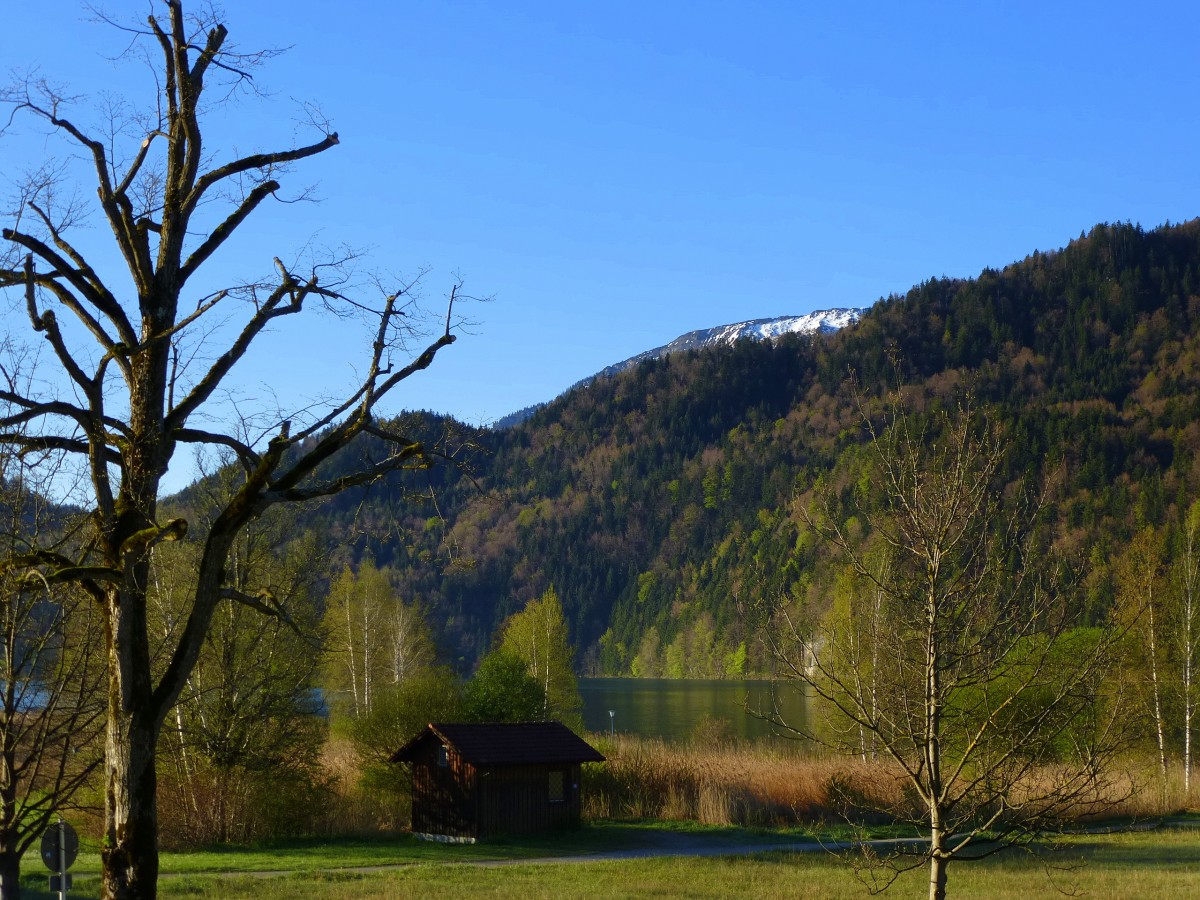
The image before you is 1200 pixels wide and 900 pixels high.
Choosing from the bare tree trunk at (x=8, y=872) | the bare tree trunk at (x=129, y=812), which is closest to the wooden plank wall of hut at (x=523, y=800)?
the bare tree trunk at (x=8, y=872)

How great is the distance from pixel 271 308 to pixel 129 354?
1.34 meters

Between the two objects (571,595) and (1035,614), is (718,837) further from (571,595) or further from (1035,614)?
(571,595)

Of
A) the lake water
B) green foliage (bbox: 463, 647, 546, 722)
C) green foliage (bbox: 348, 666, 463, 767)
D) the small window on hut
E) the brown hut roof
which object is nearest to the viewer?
the brown hut roof

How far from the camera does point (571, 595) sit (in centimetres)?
19888

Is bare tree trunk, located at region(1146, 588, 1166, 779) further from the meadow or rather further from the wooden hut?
the wooden hut

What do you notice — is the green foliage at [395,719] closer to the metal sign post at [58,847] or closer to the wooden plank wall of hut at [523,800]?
the wooden plank wall of hut at [523,800]

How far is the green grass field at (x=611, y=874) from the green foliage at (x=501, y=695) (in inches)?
325

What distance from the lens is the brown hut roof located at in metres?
32.0

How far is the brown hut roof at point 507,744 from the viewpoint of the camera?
105ft

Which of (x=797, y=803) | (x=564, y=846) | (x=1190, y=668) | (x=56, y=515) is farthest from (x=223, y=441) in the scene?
(x=1190, y=668)

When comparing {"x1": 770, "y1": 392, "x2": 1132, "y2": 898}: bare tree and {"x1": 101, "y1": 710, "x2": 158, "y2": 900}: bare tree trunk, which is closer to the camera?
{"x1": 101, "y1": 710, "x2": 158, "y2": 900}: bare tree trunk

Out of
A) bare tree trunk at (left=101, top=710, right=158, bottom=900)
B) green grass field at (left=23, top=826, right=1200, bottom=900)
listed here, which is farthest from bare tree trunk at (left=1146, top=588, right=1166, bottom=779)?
bare tree trunk at (left=101, top=710, right=158, bottom=900)

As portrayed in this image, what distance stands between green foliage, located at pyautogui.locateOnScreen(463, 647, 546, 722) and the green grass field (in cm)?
826

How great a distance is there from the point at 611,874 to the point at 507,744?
356 inches
